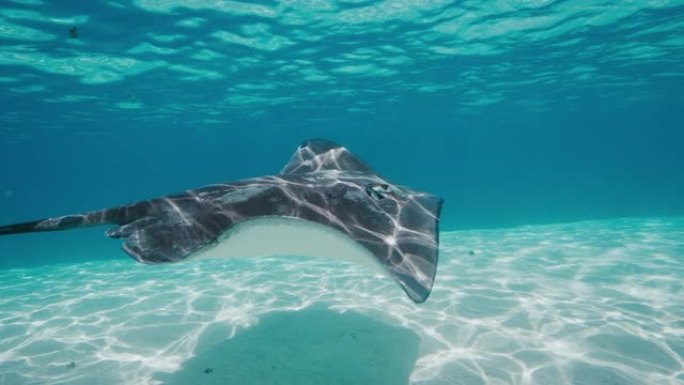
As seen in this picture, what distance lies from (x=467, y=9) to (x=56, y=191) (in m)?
153

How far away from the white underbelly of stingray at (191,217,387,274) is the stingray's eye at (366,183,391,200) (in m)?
1.36

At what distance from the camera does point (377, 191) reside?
16.9 ft

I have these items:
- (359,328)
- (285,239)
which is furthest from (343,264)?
(285,239)

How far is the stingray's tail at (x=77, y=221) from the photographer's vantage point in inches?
135

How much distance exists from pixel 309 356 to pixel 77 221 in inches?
125

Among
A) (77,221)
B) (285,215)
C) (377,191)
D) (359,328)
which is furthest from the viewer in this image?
(359,328)

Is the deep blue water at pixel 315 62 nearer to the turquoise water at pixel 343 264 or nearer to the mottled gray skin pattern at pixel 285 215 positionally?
the turquoise water at pixel 343 264

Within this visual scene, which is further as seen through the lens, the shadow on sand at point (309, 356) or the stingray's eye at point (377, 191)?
the stingray's eye at point (377, 191)

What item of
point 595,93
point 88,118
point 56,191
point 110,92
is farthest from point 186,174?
point 595,93

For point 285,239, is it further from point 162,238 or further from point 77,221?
point 77,221

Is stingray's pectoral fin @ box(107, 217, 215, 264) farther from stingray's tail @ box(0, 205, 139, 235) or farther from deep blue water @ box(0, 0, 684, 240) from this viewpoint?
deep blue water @ box(0, 0, 684, 240)

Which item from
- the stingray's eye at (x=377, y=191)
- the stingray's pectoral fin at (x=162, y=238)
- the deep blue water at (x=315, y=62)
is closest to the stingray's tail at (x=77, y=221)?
the stingray's pectoral fin at (x=162, y=238)

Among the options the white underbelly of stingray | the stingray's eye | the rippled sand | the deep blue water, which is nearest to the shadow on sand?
the rippled sand

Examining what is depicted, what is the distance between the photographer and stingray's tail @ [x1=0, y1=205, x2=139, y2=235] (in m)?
3.44
